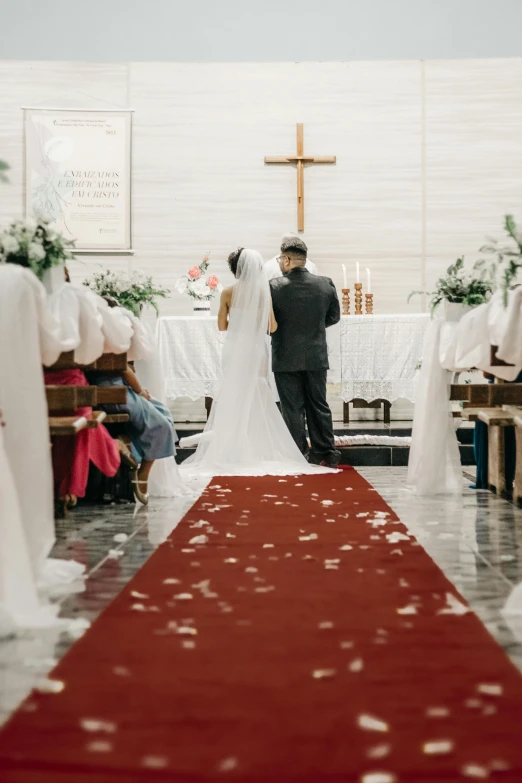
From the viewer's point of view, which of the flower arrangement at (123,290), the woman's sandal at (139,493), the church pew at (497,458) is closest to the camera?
the woman's sandal at (139,493)

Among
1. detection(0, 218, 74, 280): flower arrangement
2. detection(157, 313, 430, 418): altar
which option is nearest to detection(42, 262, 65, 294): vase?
detection(0, 218, 74, 280): flower arrangement

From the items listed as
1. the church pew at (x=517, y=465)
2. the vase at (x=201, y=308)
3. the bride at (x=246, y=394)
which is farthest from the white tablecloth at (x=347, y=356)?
the church pew at (x=517, y=465)

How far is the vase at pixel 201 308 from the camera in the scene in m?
8.80

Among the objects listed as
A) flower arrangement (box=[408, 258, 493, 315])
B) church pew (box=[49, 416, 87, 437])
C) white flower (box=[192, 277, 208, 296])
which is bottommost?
church pew (box=[49, 416, 87, 437])

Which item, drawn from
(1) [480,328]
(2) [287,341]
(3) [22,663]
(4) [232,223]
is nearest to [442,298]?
(1) [480,328]

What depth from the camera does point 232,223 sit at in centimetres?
1061

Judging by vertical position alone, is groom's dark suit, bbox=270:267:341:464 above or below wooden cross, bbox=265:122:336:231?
below

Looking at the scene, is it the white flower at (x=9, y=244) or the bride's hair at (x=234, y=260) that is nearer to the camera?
the white flower at (x=9, y=244)

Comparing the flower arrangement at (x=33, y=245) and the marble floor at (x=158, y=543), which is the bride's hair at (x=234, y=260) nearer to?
the marble floor at (x=158, y=543)

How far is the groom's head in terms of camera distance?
7270 mm

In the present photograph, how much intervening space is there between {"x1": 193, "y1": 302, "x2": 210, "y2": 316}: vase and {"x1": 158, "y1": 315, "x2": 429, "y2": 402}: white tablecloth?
34 cm

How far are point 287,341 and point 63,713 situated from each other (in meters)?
5.54

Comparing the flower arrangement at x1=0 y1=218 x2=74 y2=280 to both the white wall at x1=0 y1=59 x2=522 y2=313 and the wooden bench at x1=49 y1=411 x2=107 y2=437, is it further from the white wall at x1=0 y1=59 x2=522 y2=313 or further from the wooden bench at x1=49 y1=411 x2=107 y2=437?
the white wall at x1=0 y1=59 x2=522 y2=313

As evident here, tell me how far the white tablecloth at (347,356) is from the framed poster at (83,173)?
2.53 m
